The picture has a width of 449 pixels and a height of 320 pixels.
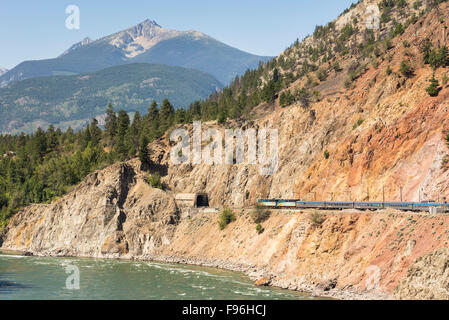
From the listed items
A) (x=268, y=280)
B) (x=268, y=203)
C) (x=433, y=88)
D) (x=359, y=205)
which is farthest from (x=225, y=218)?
(x=433, y=88)

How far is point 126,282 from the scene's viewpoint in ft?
242

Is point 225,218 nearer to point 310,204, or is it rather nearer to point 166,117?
point 310,204

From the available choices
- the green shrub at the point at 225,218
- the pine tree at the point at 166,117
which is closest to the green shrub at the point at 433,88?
the green shrub at the point at 225,218

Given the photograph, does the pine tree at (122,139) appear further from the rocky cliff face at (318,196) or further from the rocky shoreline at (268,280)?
the rocky shoreline at (268,280)

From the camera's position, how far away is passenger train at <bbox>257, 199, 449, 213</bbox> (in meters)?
67.3

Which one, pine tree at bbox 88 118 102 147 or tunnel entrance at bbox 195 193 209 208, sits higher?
pine tree at bbox 88 118 102 147

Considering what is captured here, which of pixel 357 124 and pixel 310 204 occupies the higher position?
pixel 357 124

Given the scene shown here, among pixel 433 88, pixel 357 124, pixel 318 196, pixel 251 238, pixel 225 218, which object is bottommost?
pixel 251 238

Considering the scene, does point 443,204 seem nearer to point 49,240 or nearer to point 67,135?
point 49,240

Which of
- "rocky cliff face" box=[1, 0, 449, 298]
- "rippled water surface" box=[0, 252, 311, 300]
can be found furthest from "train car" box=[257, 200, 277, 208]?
"rippled water surface" box=[0, 252, 311, 300]

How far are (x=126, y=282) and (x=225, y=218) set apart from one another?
2870cm

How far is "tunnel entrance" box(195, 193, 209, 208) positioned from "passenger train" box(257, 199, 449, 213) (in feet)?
67.2

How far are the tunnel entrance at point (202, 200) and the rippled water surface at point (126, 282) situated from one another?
2056cm

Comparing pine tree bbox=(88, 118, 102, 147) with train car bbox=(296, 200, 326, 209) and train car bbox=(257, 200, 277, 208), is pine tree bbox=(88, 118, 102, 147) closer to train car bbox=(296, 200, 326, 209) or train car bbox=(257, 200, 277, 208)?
train car bbox=(257, 200, 277, 208)
